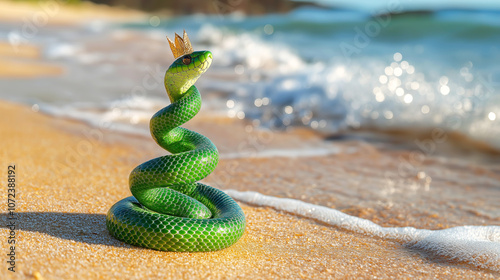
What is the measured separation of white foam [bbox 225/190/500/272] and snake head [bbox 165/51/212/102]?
1.60m

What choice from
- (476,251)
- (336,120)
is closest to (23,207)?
(476,251)

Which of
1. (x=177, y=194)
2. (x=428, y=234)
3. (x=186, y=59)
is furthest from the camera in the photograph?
(x=428, y=234)

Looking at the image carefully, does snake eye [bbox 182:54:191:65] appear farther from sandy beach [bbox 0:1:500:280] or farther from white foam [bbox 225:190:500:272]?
white foam [bbox 225:190:500:272]

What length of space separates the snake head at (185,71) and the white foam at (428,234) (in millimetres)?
1603

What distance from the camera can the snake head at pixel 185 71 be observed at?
3076 mm

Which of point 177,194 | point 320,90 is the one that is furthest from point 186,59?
point 320,90

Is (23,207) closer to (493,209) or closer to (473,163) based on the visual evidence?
(493,209)

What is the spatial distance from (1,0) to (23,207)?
62.8 meters

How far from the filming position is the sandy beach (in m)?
3.04

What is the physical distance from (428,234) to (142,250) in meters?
2.20

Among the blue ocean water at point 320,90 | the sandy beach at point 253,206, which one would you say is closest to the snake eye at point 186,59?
the sandy beach at point 253,206

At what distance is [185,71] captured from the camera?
312 cm

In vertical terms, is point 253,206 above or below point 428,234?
below

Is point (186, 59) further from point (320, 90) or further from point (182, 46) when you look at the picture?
point (320, 90)
